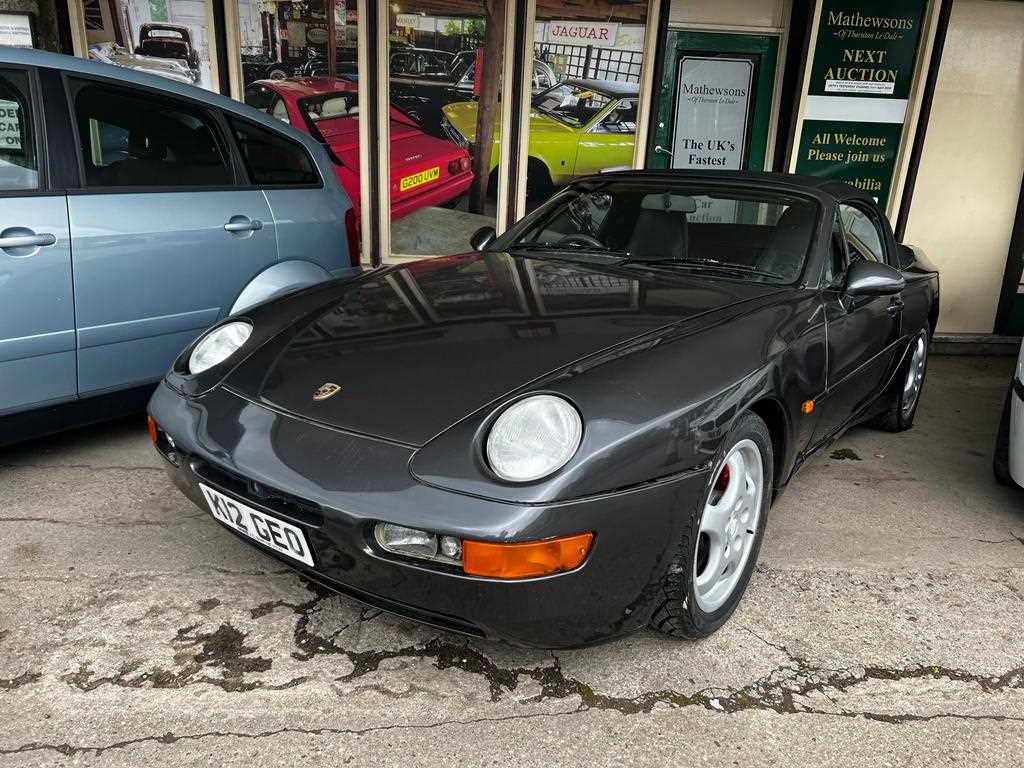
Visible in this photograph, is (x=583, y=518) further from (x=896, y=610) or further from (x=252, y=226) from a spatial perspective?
(x=252, y=226)

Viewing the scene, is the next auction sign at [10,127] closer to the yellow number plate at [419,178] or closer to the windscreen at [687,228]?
the windscreen at [687,228]

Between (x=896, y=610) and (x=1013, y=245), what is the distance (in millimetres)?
5246

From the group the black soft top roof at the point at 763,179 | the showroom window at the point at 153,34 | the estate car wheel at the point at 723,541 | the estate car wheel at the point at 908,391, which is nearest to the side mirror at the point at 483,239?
the black soft top roof at the point at 763,179

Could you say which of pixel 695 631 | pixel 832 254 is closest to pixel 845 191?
pixel 832 254

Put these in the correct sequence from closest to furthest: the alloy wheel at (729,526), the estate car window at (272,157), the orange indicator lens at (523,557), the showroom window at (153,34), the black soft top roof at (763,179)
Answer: the orange indicator lens at (523,557) < the alloy wheel at (729,526) < the black soft top roof at (763,179) < the estate car window at (272,157) < the showroom window at (153,34)

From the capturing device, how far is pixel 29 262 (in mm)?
2871

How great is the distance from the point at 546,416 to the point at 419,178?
16.2 feet

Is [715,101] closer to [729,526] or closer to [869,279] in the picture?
[869,279]

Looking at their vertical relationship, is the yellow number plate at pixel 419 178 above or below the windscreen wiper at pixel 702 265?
below

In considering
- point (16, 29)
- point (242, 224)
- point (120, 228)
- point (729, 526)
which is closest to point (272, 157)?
point (242, 224)

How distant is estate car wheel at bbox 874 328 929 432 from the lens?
157 inches

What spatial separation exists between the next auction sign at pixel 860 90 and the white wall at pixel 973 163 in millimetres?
273

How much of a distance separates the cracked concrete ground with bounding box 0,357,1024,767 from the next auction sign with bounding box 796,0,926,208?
426cm

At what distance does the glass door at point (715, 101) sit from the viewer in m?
6.35
